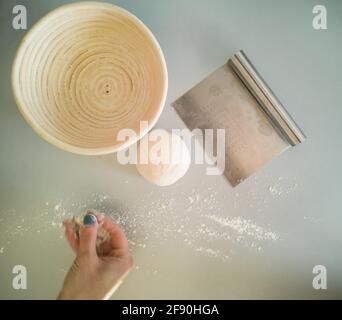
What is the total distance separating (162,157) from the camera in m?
0.83

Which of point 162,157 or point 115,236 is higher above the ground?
point 162,157

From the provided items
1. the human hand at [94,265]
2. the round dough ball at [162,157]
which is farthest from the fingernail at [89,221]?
the round dough ball at [162,157]

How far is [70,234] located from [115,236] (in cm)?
10

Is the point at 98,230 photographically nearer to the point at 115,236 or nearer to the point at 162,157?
the point at 115,236

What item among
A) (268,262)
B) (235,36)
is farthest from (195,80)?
(268,262)

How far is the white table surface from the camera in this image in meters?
0.89

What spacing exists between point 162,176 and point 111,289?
268mm

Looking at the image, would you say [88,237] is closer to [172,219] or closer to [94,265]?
[94,265]

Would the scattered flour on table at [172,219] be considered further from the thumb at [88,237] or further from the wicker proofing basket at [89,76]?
the wicker proofing basket at [89,76]

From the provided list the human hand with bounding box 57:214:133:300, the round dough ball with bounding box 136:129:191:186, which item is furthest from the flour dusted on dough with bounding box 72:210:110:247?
the round dough ball with bounding box 136:129:191:186

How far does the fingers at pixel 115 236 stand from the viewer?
0.87 m

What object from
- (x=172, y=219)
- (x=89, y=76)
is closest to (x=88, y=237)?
(x=172, y=219)

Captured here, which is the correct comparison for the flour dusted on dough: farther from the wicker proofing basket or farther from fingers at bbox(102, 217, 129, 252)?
the wicker proofing basket

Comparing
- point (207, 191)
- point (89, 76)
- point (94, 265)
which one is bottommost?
point (94, 265)
